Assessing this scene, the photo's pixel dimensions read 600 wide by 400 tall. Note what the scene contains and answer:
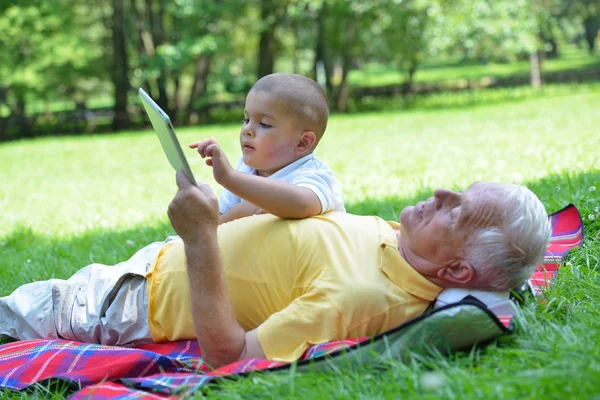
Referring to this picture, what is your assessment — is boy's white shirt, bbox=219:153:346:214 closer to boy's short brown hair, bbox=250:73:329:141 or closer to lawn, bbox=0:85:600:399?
boy's short brown hair, bbox=250:73:329:141

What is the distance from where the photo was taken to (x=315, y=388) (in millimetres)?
2359

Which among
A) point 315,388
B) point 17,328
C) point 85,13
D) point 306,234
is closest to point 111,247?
point 17,328

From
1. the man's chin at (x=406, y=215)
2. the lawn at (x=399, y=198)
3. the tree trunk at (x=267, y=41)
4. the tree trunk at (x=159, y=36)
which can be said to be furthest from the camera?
the tree trunk at (x=159, y=36)

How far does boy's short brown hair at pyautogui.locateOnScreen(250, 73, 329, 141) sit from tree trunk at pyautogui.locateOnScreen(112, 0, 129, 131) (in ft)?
73.9

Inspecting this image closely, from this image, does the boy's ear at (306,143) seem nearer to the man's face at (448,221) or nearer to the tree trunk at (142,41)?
the man's face at (448,221)

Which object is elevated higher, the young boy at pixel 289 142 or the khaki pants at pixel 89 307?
the young boy at pixel 289 142

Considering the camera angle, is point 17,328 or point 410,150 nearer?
point 17,328

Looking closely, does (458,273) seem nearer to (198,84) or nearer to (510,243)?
(510,243)

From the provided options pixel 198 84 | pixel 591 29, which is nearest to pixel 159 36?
pixel 198 84

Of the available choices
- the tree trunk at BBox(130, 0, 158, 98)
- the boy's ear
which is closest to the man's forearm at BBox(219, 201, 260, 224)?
the boy's ear

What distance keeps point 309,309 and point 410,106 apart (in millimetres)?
23181

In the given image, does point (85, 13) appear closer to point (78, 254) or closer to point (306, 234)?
point (78, 254)

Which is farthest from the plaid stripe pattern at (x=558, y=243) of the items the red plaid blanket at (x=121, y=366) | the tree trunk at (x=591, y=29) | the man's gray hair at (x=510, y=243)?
the tree trunk at (x=591, y=29)

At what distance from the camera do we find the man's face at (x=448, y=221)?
8.52 feet
